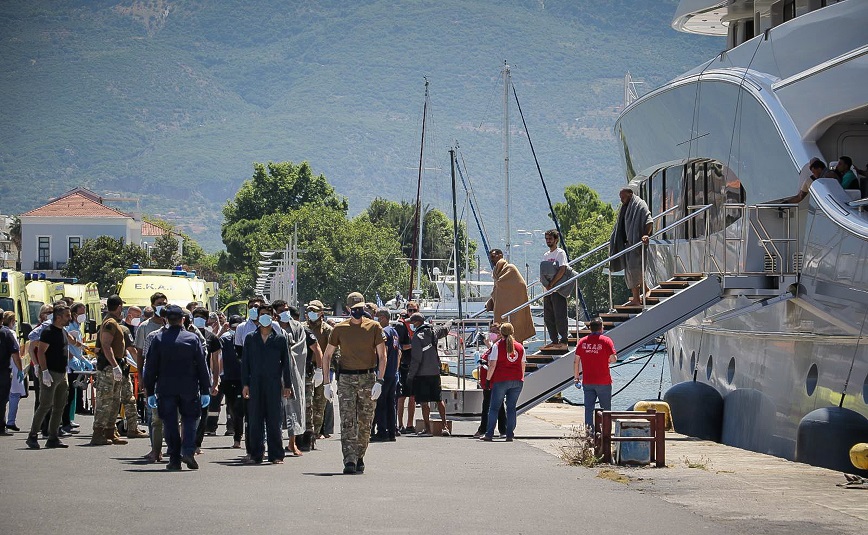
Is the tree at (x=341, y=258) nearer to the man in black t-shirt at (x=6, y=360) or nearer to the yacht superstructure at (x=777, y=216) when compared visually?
the yacht superstructure at (x=777, y=216)

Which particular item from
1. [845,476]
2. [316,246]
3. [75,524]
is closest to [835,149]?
[845,476]

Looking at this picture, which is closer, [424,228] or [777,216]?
[777,216]

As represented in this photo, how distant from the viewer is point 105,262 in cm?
11619

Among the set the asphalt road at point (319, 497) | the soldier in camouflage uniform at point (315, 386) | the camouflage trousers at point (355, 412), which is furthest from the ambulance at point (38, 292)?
the camouflage trousers at point (355, 412)

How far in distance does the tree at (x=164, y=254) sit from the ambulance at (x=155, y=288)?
278ft

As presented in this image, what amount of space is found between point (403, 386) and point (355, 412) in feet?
24.4

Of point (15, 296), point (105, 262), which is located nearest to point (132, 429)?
point (15, 296)

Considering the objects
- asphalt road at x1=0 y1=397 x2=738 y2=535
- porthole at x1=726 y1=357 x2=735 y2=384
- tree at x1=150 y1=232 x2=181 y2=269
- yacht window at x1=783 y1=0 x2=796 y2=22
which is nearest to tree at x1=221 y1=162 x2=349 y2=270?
tree at x1=150 y1=232 x2=181 y2=269

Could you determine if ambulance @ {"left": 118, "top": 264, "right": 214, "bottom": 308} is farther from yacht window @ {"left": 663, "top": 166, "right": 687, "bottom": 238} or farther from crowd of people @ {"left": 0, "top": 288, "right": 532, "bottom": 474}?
yacht window @ {"left": 663, "top": 166, "right": 687, "bottom": 238}

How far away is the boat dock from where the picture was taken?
11.2 m

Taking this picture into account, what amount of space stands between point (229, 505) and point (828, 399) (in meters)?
9.01

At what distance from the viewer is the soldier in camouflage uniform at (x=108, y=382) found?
59.3 feet

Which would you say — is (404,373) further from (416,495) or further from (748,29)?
(748,29)

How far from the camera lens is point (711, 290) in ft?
68.3
